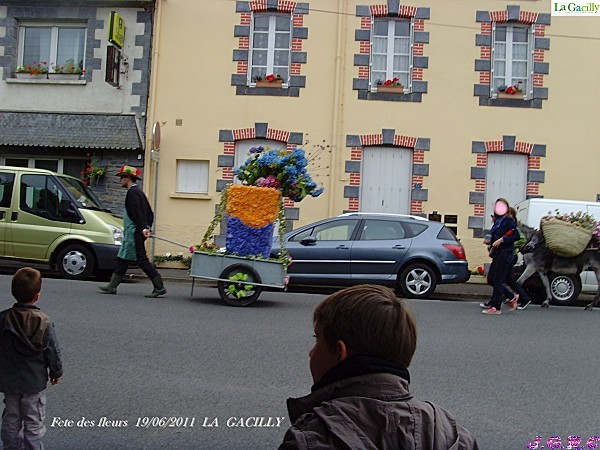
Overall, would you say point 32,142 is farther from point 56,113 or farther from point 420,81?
point 420,81

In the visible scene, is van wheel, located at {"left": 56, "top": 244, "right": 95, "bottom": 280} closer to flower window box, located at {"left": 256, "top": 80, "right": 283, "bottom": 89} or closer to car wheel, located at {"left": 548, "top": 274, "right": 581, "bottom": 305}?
flower window box, located at {"left": 256, "top": 80, "right": 283, "bottom": 89}

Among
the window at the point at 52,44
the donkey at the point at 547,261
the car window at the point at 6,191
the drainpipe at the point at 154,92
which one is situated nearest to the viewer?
the donkey at the point at 547,261

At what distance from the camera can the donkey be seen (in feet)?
37.7

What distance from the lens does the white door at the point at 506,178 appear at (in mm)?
16422

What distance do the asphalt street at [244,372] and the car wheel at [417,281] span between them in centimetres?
206

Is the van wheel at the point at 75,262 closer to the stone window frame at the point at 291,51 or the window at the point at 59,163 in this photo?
the window at the point at 59,163

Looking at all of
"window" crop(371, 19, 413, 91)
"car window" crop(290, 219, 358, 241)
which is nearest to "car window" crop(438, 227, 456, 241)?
"car window" crop(290, 219, 358, 241)

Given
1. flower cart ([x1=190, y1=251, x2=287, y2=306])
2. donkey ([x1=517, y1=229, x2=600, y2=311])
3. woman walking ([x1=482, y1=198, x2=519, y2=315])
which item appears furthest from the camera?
donkey ([x1=517, y1=229, x2=600, y2=311])

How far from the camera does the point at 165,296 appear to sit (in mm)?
10352

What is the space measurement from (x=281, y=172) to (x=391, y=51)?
8.27 metres

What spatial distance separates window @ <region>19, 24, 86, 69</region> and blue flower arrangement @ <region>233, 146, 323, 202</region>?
30.3 feet

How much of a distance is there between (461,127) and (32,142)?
399 inches

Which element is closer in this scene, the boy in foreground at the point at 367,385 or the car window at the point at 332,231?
the boy in foreground at the point at 367,385

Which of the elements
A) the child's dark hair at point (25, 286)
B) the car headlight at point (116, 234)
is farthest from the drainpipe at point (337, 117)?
the child's dark hair at point (25, 286)
